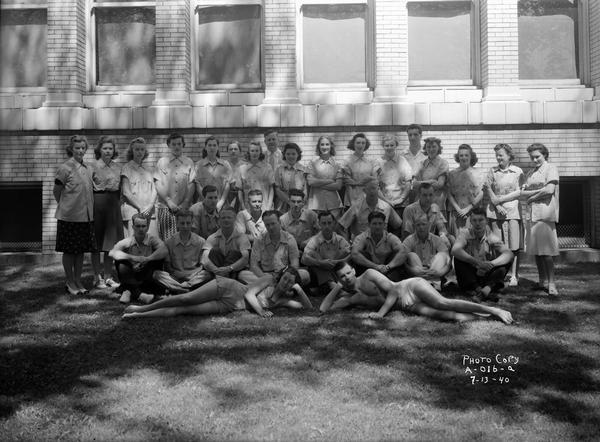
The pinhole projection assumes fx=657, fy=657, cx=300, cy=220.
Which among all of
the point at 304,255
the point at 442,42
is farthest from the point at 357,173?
the point at 442,42

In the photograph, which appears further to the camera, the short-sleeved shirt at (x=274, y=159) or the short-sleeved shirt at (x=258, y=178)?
the short-sleeved shirt at (x=274, y=159)

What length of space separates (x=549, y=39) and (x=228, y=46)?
618 cm

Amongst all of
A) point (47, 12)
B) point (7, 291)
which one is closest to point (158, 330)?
point (7, 291)

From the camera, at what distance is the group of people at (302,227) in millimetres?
7414

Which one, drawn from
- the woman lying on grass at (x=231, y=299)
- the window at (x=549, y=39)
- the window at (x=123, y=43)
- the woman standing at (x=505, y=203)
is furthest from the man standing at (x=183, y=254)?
the window at (x=549, y=39)

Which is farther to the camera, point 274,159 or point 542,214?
point 274,159

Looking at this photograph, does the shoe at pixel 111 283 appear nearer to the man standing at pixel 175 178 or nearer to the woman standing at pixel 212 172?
the man standing at pixel 175 178

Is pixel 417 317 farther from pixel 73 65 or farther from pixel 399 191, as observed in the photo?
pixel 73 65

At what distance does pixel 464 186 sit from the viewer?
30.3ft

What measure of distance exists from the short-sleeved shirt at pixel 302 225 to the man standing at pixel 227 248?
0.79 meters

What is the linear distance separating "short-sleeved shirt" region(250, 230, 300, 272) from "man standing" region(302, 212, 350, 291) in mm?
184

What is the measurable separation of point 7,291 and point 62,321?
2.47 metres

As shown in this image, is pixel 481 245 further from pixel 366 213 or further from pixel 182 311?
pixel 182 311

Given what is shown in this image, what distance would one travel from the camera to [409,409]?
4227mm
